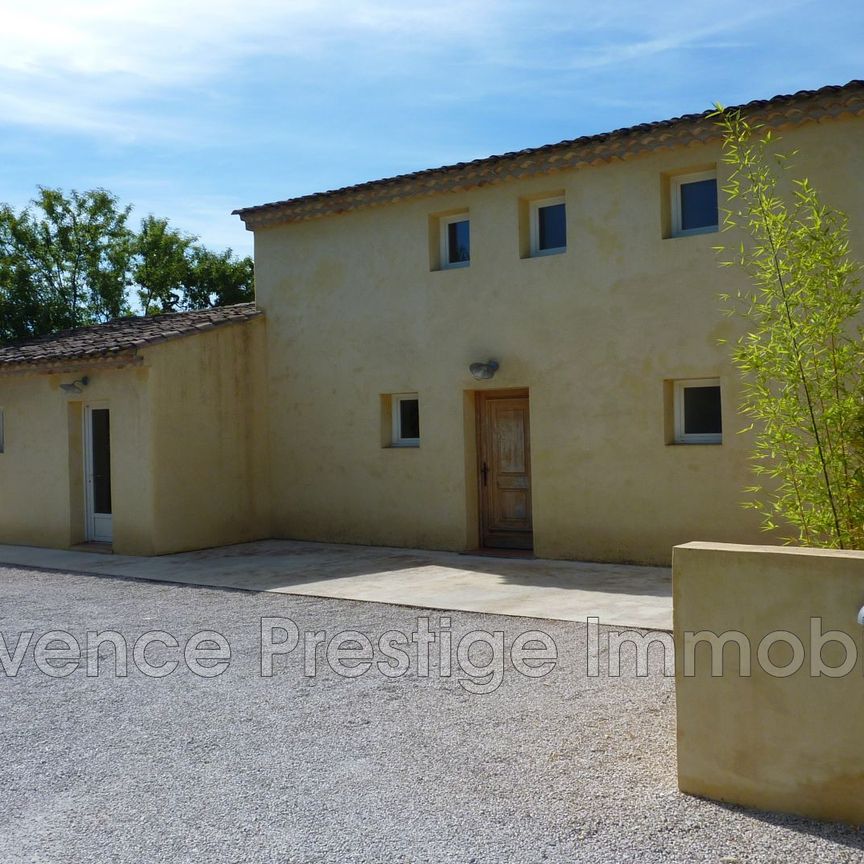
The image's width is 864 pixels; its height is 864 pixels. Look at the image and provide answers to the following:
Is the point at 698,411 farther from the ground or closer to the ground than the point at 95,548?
farther from the ground

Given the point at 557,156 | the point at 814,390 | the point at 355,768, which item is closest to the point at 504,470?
the point at 557,156

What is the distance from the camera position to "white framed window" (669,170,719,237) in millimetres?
10555

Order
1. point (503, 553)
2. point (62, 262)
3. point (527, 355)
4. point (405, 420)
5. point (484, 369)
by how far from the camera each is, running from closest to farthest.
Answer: point (527, 355)
point (484, 369)
point (503, 553)
point (405, 420)
point (62, 262)

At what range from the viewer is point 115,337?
14062 millimetres

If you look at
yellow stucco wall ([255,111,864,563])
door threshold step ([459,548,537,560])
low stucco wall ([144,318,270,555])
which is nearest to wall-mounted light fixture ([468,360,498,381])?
yellow stucco wall ([255,111,864,563])

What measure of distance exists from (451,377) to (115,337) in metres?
5.15

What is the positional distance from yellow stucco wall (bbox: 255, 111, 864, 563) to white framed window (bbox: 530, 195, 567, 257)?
0.23 m

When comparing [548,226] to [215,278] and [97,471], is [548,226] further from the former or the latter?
[215,278]

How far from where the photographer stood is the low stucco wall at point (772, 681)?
3.77 metres

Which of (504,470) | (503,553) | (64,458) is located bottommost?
(503,553)

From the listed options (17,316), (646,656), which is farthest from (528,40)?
(17,316)

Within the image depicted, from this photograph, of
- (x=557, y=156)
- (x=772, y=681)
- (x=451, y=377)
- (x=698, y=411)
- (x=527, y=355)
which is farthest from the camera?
(x=451, y=377)

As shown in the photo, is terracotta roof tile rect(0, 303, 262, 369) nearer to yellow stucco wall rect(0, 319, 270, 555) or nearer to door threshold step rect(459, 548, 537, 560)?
yellow stucco wall rect(0, 319, 270, 555)

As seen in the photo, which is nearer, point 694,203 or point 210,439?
point 694,203
